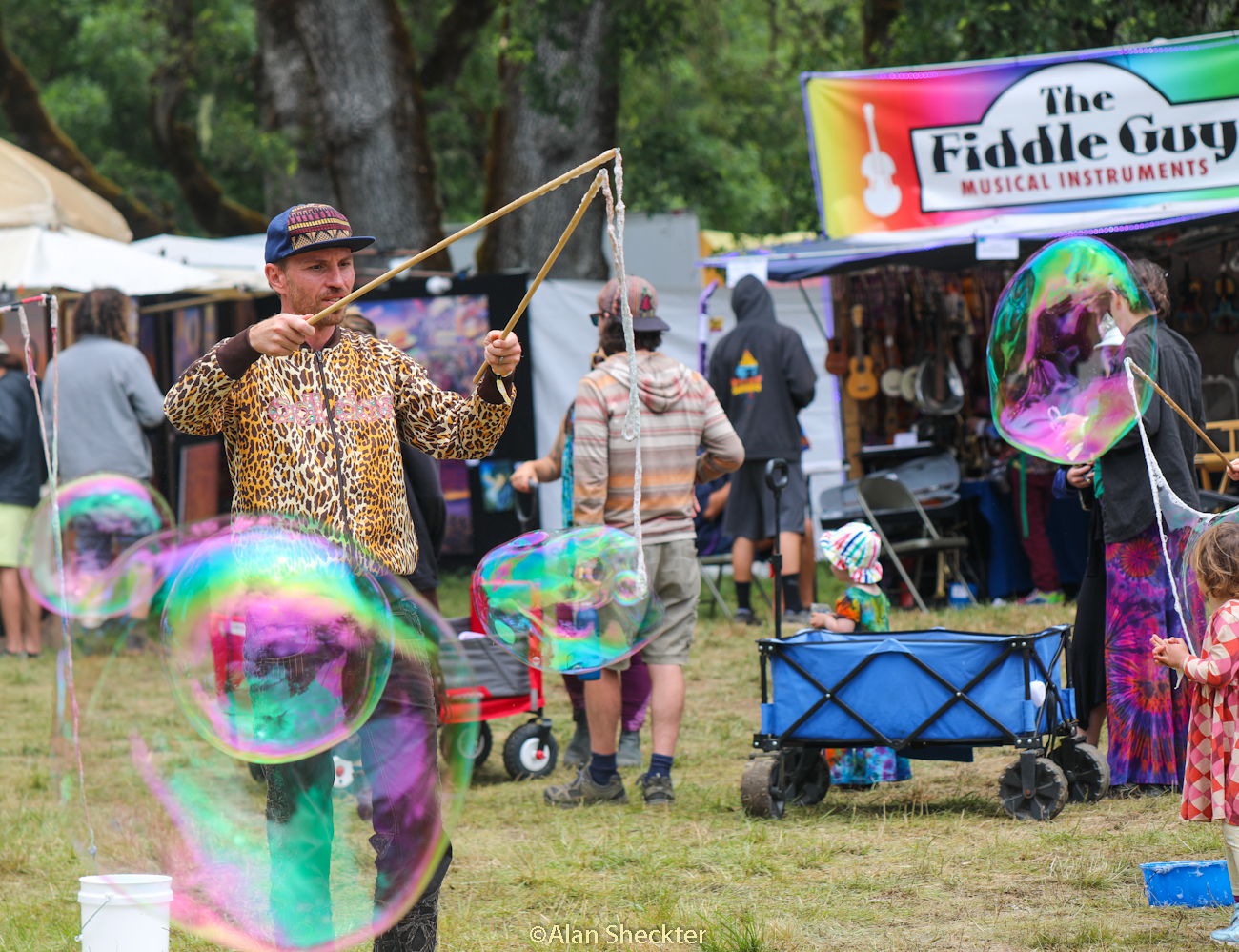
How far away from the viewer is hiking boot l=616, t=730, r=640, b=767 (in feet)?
19.5

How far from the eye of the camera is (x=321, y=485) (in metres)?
3.15

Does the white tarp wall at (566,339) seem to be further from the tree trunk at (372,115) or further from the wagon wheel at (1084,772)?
the wagon wheel at (1084,772)

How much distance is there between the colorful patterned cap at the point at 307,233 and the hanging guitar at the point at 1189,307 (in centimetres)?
811

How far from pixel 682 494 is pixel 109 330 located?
15.1 feet

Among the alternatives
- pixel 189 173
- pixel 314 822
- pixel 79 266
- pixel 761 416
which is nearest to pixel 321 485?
pixel 314 822

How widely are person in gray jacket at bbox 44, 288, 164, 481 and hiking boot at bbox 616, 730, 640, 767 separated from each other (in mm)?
3808

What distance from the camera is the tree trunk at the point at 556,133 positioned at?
1206cm

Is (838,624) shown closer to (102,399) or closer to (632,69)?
(102,399)

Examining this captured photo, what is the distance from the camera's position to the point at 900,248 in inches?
346

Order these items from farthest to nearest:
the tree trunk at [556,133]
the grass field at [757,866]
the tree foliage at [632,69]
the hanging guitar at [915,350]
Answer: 1. the tree trunk at [556,133]
2. the tree foliage at [632,69]
3. the hanging guitar at [915,350]
4. the grass field at [757,866]

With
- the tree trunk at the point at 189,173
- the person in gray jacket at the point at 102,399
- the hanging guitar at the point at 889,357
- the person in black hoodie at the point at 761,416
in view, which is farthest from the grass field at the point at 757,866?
the tree trunk at the point at 189,173

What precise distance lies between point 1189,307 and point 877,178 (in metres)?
2.47

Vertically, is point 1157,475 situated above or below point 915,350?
below

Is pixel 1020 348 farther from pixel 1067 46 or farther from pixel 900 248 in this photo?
pixel 1067 46
